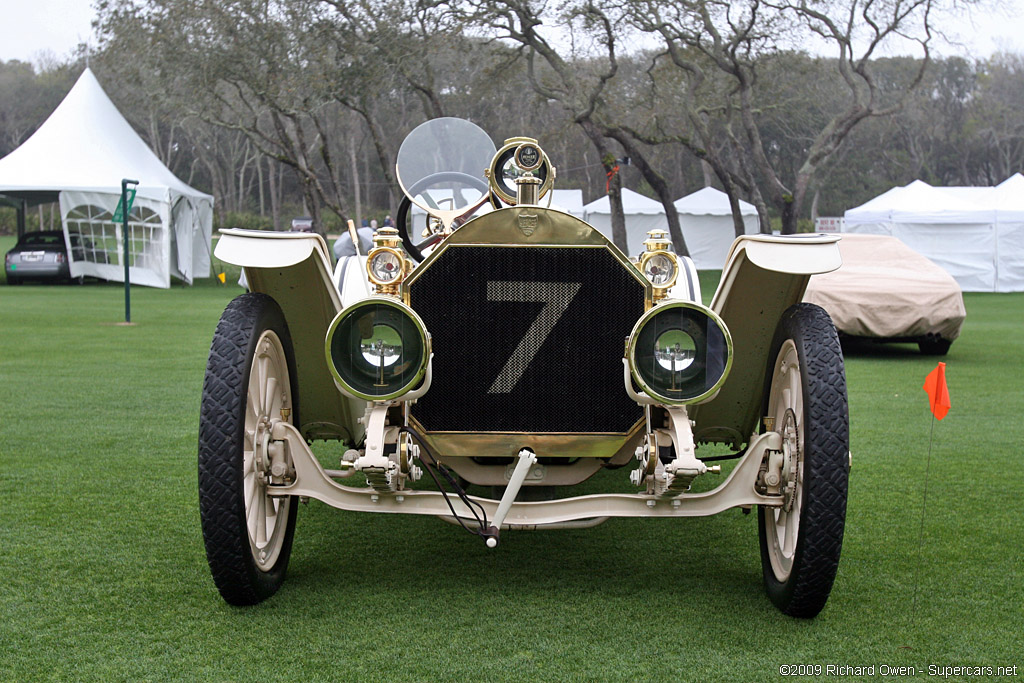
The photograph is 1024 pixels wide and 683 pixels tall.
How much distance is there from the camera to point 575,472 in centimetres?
368

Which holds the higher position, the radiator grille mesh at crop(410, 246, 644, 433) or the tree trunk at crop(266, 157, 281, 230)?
the radiator grille mesh at crop(410, 246, 644, 433)

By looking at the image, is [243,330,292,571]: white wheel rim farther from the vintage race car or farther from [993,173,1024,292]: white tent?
[993,173,1024,292]: white tent

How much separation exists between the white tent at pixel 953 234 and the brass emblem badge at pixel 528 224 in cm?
2207

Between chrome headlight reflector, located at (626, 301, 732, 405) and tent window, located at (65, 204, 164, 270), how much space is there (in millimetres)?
21591

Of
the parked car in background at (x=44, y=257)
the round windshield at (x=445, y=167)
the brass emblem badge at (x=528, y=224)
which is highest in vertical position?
the round windshield at (x=445, y=167)

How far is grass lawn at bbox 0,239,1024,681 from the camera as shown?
3010mm

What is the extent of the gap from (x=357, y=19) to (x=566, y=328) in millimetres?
22040

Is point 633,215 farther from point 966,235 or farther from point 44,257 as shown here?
point 44,257

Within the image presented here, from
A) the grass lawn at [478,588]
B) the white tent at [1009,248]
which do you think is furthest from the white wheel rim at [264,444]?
the white tent at [1009,248]

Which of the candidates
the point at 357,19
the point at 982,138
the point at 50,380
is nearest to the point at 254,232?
the point at 50,380

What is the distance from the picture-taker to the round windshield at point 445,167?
15.9 feet

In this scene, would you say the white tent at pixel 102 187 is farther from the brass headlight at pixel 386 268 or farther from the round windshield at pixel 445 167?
the brass headlight at pixel 386 268

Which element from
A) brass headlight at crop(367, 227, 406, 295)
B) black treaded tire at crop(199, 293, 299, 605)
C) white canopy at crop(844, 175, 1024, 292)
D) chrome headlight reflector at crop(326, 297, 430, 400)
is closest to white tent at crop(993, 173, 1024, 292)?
white canopy at crop(844, 175, 1024, 292)

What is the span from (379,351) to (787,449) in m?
1.40
